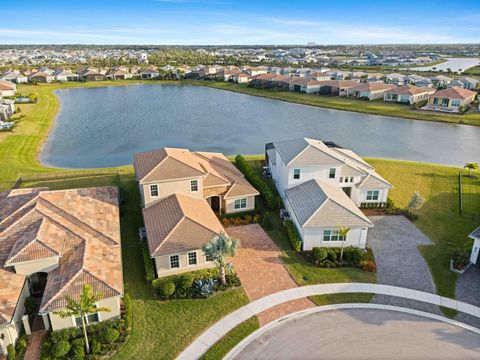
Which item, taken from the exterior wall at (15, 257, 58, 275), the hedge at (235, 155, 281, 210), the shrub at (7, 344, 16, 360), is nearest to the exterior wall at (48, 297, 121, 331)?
the shrub at (7, 344, 16, 360)

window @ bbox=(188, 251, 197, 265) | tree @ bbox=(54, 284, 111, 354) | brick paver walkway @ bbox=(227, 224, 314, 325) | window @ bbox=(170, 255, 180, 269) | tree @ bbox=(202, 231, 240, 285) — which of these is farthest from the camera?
window @ bbox=(188, 251, 197, 265)

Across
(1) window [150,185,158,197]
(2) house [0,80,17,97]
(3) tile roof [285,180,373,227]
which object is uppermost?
(2) house [0,80,17,97]

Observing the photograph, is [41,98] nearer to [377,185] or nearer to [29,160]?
[29,160]

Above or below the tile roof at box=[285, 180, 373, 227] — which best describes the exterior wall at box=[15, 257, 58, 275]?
below

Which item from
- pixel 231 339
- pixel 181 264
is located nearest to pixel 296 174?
pixel 181 264

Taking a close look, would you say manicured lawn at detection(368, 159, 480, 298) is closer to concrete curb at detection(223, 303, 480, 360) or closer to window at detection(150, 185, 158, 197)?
concrete curb at detection(223, 303, 480, 360)

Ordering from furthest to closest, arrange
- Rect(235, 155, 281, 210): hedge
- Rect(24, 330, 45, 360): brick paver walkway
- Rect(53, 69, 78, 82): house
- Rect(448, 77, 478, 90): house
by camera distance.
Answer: Rect(53, 69, 78, 82): house, Rect(448, 77, 478, 90): house, Rect(235, 155, 281, 210): hedge, Rect(24, 330, 45, 360): brick paver walkway

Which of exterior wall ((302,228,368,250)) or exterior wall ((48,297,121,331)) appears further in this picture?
exterior wall ((302,228,368,250))
